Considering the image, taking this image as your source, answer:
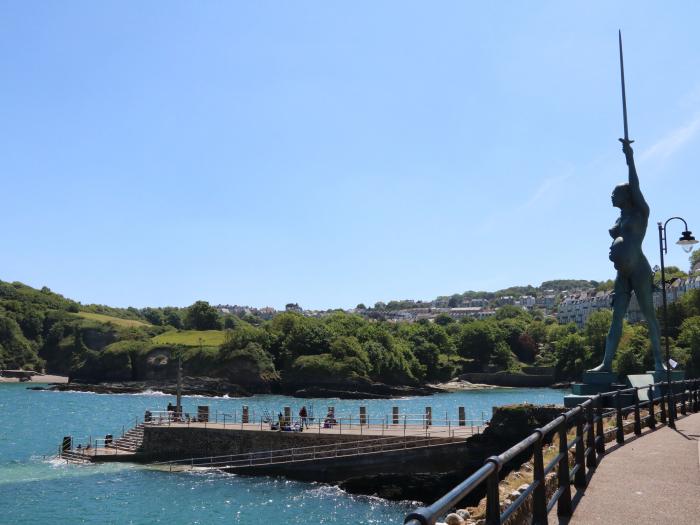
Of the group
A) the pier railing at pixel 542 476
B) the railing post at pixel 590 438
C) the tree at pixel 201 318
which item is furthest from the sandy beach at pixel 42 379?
the railing post at pixel 590 438

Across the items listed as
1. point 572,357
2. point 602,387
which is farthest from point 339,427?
point 572,357

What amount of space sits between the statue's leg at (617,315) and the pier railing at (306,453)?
8.85m

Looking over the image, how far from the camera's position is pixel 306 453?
3262cm

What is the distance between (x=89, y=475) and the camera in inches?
1312

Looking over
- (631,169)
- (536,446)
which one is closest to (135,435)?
(631,169)

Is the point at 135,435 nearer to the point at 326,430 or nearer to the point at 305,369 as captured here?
the point at 326,430

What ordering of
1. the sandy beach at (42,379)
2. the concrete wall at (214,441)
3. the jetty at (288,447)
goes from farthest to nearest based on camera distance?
the sandy beach at (42,379) < the concrete wall at (214,441) < the jetty at (288,447)

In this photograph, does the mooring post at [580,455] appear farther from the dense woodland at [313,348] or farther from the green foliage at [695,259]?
the green foliage at [695,259]

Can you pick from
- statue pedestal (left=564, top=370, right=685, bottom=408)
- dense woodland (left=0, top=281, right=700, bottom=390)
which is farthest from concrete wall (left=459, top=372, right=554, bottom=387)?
statue pedestal (left=564, top=370, right=685, bottom=408)

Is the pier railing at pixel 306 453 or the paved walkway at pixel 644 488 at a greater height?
the paved walkway at pixel 644 488

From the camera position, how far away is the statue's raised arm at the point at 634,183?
73.8ft

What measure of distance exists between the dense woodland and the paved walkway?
253ft

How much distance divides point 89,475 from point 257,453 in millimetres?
8173

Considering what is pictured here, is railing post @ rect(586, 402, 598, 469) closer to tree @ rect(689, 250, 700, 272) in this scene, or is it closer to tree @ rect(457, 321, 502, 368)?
tree @ rect(457, 321, 502, 368)
